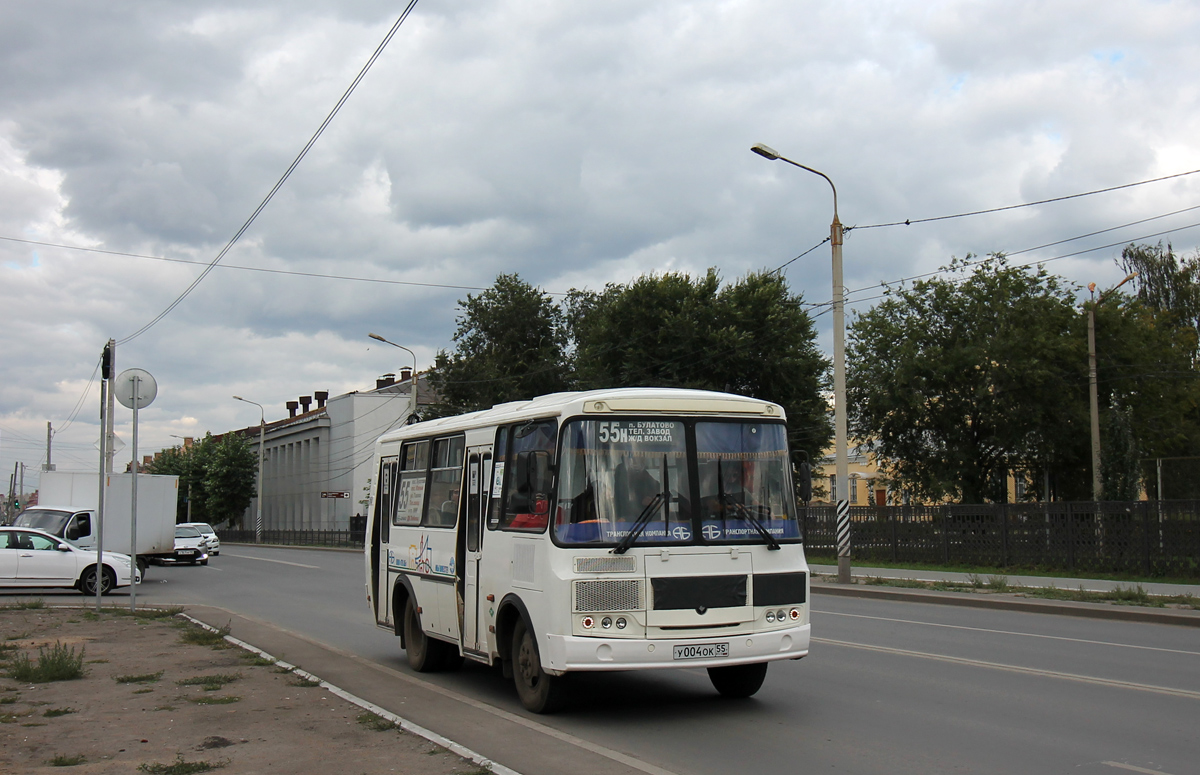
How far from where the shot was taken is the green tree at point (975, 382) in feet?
134

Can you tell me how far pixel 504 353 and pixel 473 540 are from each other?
55.8 m

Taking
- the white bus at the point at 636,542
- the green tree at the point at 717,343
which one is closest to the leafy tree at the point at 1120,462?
the green tree at the point at 717,343

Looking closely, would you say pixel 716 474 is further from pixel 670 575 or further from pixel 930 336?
pixel 930 336

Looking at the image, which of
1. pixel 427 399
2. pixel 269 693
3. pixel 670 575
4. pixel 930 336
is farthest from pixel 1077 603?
pixel 427 399

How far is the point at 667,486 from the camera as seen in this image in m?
8.55

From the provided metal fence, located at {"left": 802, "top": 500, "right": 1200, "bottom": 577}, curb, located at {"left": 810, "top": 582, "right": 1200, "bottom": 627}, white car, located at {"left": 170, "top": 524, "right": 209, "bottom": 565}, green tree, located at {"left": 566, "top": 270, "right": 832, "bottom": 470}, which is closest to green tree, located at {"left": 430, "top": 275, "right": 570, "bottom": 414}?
green tree, located at {"left": 566, "top": 270, "right": 832, "bottom": 470}

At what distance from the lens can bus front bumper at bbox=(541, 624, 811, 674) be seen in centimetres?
806

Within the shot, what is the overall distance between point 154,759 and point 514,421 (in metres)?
3.97

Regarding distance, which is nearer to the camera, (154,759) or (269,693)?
(154,759)

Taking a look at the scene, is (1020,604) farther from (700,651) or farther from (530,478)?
(530,478)

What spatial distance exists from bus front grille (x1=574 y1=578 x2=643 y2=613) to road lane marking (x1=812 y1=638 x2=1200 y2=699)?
14.8 ft

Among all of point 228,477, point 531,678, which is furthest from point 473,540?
point 228,477

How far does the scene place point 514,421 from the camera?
946 centimetres

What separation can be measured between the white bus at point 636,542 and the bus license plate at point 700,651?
11 millimetres
